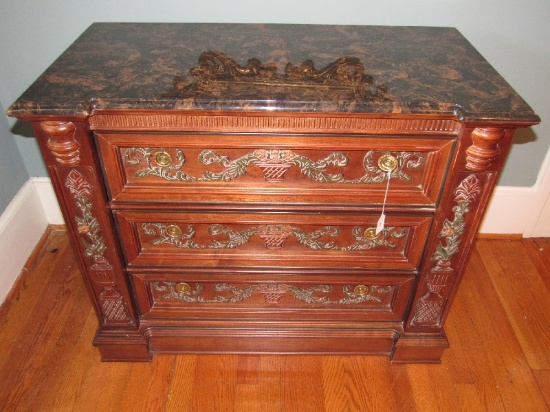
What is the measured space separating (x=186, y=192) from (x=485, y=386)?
121cm

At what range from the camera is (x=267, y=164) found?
118cm

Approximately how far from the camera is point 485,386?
157 cm

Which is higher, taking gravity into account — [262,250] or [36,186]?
[262,250]

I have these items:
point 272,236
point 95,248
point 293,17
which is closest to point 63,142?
point 95,248

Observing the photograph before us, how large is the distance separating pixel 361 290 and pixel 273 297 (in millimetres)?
284

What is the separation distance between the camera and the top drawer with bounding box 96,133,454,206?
44.7 inches

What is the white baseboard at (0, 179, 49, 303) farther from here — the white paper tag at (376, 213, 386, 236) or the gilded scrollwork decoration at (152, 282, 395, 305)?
the white paper tag at (376, 213, 386, 236)

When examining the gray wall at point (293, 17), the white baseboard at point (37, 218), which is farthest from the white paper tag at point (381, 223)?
the white baseboard at point (37, 218)

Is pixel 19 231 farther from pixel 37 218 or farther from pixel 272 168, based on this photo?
pixel 272 168

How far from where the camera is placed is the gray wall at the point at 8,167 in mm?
1781

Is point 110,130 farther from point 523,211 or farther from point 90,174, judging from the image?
point 523,211

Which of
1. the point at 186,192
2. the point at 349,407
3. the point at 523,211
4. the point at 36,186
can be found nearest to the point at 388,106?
the point at 186,192


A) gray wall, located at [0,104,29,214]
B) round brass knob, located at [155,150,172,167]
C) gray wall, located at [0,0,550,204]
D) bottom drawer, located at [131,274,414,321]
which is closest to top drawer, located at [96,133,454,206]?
round brass knob, located at [155,150,172,167]

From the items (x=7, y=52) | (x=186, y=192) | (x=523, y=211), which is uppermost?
(x=7, y=52)
